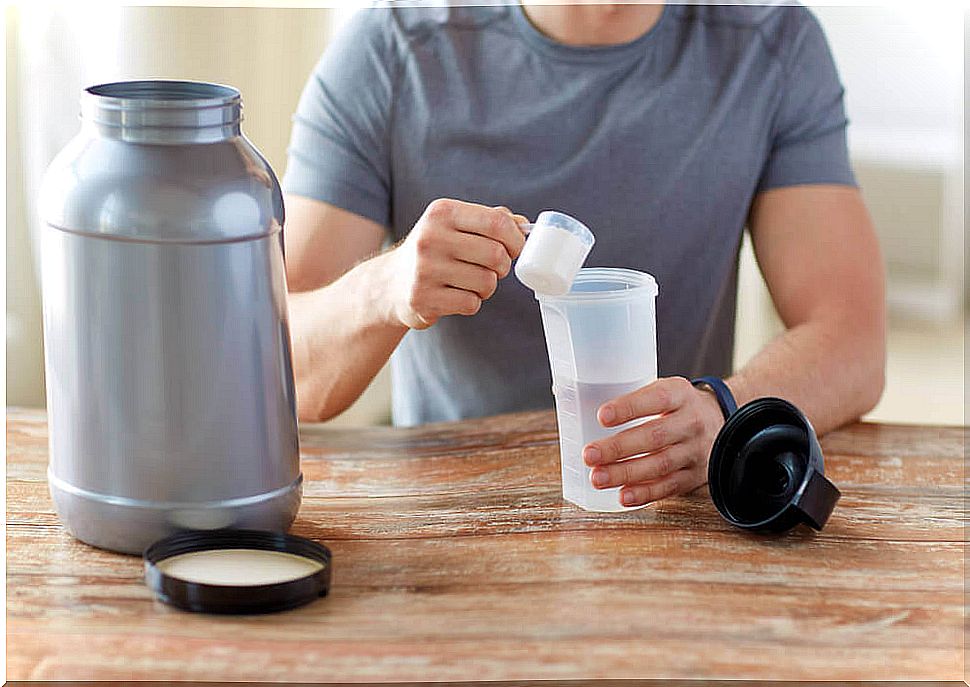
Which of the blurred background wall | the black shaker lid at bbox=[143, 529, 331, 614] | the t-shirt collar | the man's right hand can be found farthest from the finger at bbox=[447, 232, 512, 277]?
the blurred background wall

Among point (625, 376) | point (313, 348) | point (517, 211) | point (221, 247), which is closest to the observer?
point (221, 247)

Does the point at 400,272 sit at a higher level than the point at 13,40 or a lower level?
lower

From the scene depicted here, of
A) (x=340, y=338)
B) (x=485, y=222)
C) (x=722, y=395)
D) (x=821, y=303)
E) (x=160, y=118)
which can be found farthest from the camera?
(x=821, y=303)

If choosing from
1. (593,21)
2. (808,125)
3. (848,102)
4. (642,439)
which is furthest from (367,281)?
(848,102)

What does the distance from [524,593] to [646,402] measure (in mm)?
227

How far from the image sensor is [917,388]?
3.38 metres

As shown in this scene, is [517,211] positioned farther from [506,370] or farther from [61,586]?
[61,586]

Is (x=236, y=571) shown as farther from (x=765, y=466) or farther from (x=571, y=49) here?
(x=571, y=49)

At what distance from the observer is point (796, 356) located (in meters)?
1.23

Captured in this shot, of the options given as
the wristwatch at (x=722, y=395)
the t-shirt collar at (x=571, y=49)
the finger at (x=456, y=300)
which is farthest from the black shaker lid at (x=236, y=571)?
the t-shirt collar at (x=571, y=49)

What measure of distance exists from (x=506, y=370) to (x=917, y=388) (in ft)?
7.44

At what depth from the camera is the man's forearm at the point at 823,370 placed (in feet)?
3.75

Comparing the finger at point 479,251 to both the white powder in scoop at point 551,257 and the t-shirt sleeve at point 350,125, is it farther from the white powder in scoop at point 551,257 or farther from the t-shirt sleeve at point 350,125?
the t-shirt sleeve at point 350,125

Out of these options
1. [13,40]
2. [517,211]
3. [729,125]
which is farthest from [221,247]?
[13,40]
